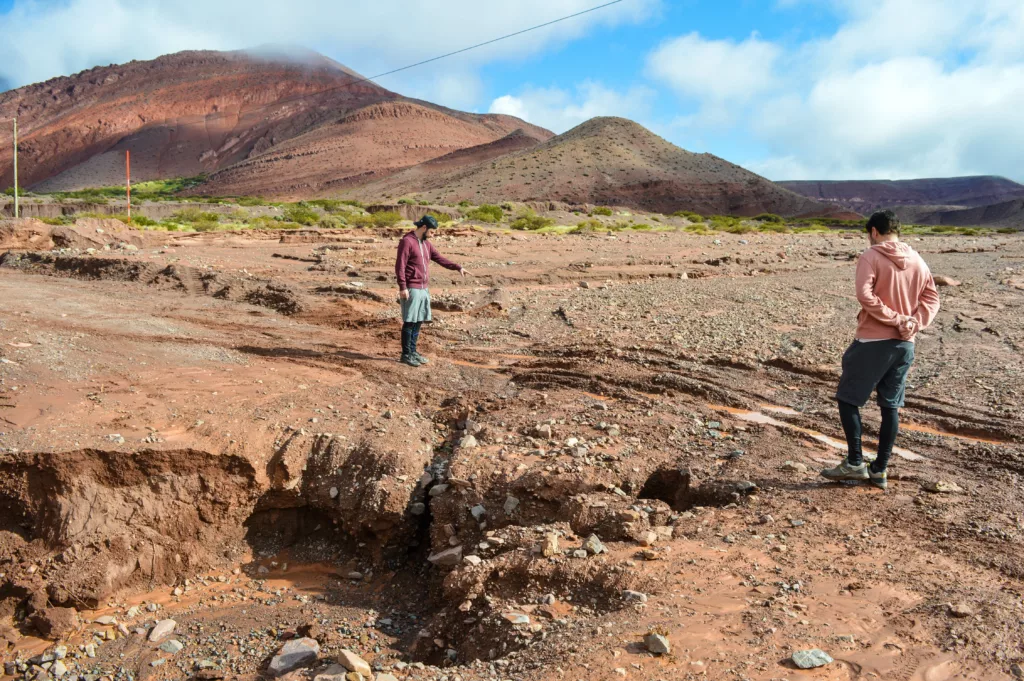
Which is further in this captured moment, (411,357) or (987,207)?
(987,207)

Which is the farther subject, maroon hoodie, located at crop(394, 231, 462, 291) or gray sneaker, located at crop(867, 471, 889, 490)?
maroon hoodie, located at crop(394, 231, 462, 291)

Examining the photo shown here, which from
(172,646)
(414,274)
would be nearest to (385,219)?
(414,274)

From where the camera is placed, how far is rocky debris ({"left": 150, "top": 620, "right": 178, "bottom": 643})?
479 centimetres

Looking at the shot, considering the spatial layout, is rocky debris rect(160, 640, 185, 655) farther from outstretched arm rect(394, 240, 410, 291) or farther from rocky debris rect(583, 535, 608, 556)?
outstretched arm rect(394, 240, 410, 291)

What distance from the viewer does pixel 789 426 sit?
6340 millimetres

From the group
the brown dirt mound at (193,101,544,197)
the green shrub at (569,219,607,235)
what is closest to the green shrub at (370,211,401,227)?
the green shrub at (569,219,607,235)

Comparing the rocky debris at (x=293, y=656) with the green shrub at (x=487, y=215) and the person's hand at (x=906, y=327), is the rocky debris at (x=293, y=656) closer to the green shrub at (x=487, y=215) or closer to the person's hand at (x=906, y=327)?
the person's hand at (x=906, y=327)

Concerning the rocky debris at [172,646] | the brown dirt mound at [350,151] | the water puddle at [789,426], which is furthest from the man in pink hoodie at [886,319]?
Answer: the brown dirt mound at [350,151]

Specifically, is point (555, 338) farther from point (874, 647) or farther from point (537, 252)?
point (537, 252)

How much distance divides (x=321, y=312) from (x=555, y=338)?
3.33 metres

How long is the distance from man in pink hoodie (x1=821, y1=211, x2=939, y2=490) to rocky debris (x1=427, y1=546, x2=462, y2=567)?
2597mm

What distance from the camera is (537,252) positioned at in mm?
17812

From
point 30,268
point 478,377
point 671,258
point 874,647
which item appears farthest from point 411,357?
point 671,258

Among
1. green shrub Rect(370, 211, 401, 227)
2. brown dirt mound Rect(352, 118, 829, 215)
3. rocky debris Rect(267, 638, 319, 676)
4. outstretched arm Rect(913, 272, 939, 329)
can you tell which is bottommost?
rocky debris Rect(267, 638, 319, 676)
